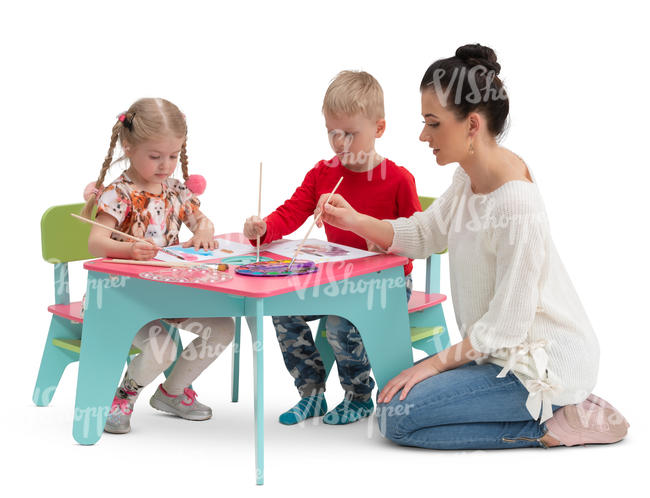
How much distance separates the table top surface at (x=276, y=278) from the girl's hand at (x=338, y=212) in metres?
0.13

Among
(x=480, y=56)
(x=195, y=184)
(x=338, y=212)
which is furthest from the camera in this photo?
(x=195, y=184)

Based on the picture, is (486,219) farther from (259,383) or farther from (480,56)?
(259,383)

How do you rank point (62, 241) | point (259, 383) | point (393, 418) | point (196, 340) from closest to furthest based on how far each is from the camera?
point (259, 383) → point (393, 418) → point (196, 340) → point (62, 241)

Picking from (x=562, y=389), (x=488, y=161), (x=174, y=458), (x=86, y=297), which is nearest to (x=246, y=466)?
(x=174, y=458)

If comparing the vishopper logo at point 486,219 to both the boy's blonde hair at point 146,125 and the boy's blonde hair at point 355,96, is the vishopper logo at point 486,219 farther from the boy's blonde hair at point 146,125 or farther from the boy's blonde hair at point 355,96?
the boy's blonde hair at point 146,125

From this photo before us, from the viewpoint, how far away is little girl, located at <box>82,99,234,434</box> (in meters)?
3.30

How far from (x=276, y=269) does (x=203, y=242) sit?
436mm

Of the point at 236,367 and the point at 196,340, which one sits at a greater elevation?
the point at 196,340

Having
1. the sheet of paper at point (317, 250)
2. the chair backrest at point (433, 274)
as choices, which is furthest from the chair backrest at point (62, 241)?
the chair backrest at point (433, 274)

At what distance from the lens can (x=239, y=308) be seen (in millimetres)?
2988

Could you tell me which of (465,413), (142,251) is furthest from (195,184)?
(465,413)

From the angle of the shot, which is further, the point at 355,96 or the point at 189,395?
the point at 189,395

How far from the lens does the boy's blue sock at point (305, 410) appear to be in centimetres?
344

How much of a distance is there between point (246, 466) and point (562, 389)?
3.15 feet
